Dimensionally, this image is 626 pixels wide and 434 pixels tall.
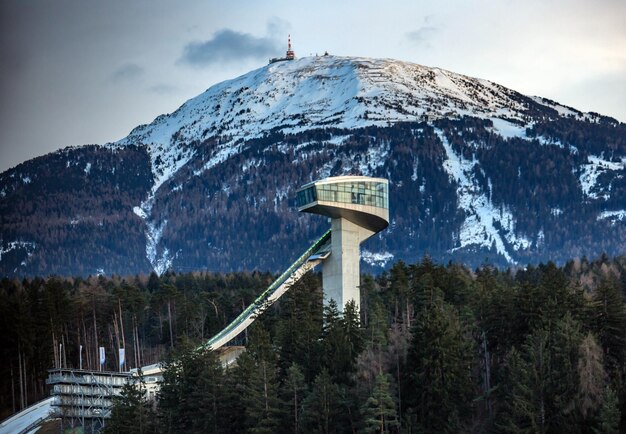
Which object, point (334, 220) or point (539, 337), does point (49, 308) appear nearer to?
point (334, 220)

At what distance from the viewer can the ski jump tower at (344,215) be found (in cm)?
11175

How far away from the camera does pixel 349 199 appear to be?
4427 inches

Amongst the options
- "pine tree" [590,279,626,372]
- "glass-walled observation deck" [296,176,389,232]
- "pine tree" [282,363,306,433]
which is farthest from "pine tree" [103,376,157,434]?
"pine tree" [590,279,626,372]

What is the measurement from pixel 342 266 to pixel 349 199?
6084 millimetres

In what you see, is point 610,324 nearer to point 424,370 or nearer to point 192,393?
point 424,370

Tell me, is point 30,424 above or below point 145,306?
below

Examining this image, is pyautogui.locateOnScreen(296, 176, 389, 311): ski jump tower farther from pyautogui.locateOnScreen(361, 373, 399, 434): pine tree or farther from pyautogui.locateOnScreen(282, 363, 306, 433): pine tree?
pyautogui.locateOnScreen(361, 373, 399, 434): pine tree

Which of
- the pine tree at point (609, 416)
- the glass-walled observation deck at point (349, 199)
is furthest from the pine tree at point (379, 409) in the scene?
the glass-walled observation deck at point (349, 199)

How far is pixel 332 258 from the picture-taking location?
11350 cm

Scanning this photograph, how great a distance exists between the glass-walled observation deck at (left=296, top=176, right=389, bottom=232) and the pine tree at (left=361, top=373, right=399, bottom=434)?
118ft

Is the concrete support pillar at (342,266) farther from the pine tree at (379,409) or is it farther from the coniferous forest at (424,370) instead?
the pine tree at (379,409)

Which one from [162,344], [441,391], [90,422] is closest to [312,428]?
[441,391]

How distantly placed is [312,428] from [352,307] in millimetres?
15823

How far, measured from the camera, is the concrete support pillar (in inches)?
4400
